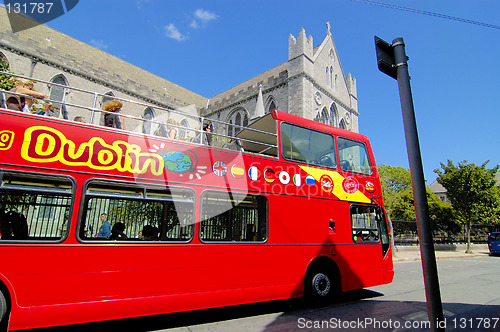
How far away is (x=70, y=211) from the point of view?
3982 mm

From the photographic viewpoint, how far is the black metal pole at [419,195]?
2607 mm

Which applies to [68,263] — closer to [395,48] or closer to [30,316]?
[30,316]

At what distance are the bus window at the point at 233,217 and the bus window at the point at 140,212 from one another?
31 cm

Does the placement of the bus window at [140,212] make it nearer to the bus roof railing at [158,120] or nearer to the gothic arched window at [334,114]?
the bus roof railing at [158,120]

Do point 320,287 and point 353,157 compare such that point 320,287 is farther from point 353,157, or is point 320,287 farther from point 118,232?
point 118,232

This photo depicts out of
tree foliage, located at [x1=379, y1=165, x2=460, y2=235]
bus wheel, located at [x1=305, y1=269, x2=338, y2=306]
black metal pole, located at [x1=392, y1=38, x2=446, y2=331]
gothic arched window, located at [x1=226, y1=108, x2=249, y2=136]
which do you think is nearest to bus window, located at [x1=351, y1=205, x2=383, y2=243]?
bus wheel, located at [x1=305, y1=269, x2=338, y2=306]

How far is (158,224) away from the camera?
452 cm

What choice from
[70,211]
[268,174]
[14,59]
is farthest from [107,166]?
[14,59]

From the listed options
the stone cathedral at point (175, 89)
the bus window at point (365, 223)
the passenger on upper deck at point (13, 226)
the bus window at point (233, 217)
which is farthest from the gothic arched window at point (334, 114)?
the passenger on upper deck at point (13, 226)

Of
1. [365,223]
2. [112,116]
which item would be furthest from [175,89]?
[365,223]

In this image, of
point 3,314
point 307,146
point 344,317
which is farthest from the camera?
point 307,146

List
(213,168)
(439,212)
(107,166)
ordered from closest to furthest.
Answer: (107,166) < (213,168) < (439,212)

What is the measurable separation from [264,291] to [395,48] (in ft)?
14.7

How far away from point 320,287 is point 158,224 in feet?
12.2
